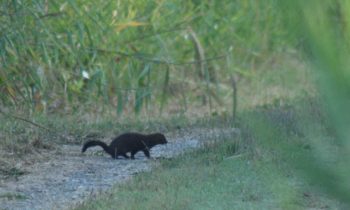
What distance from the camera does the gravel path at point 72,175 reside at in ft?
20.4

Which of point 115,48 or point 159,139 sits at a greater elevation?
point 115,48

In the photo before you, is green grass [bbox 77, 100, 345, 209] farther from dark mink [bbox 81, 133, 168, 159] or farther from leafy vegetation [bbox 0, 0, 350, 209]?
dark mink [bbox 81, 133, 168, 159]

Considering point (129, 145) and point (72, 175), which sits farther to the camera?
point (129, 145)

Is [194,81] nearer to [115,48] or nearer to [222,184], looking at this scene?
[115,48]

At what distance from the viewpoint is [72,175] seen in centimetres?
695

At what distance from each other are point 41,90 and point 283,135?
576cm

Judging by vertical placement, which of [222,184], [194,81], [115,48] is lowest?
[222,184]

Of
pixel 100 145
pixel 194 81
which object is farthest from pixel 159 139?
pixel 194 81

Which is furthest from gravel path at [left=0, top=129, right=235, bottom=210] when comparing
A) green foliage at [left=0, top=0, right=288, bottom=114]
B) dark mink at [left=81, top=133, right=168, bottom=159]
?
green foliage at [left=0, top=0, right=288, bottom=114]

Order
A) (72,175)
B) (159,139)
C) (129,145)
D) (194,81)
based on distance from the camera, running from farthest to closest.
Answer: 1. (194,81)
2. (159,139)
3. (129,145)
4. (72,175)

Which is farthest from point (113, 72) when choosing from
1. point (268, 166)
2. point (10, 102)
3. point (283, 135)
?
point (283, 135)

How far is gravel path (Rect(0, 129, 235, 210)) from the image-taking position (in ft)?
20.4

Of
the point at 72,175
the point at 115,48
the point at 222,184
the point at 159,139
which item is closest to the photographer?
the point at 222,184

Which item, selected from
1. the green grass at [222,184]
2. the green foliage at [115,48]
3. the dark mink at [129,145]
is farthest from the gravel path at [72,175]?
the green foliage at [115,48]
